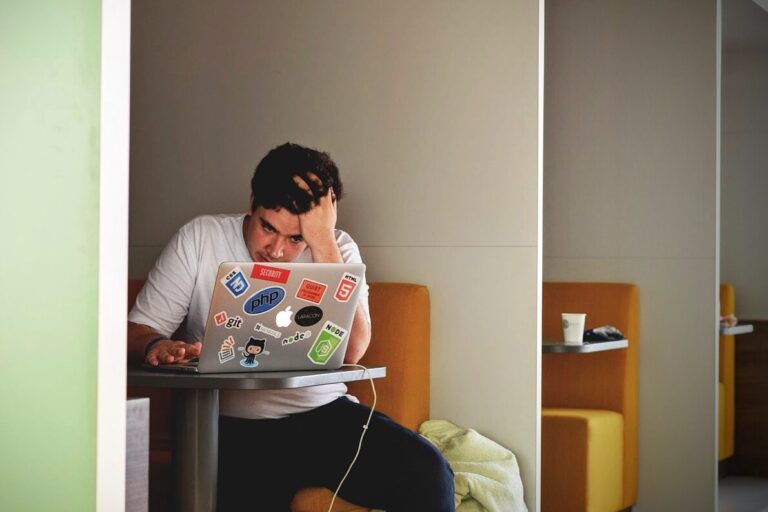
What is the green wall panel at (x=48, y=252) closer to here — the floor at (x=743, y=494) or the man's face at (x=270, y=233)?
the man's face at (x=270, y=233)

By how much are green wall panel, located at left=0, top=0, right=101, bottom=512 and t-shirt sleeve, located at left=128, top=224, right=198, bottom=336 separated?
4.98ft

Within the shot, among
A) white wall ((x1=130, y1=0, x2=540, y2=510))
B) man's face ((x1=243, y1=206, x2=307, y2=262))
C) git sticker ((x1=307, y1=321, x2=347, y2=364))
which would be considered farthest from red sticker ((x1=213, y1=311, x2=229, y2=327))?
white wall ((x1=130, y1=0, x2=540, y2=510))

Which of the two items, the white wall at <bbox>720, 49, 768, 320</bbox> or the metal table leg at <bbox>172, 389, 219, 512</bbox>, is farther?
the white wall at <bbox>720, 49, 768, 320</bbox>

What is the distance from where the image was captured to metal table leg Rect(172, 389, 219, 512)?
221cm

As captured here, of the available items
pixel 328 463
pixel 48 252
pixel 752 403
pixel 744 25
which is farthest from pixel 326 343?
pixel 744 25

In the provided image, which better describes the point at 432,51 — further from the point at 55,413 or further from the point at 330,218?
the point at 55,413

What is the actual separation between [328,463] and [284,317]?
58cm

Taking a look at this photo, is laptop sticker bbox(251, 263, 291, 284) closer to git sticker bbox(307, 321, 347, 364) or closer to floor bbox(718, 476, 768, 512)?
git sticker bbox(307, 321, 347, 364)

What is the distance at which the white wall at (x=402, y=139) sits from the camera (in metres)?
3.26

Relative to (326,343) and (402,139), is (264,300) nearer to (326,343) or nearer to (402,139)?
(326,343)

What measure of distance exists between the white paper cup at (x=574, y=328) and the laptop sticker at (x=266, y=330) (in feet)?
5.34

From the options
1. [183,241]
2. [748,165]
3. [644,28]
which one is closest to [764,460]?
[748,165]

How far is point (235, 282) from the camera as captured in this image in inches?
85.7

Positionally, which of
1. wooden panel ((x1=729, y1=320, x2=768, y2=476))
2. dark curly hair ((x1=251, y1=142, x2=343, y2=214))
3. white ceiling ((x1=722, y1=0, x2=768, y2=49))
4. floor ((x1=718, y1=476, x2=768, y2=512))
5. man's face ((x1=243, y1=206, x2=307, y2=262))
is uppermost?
white ceiling ((x1=722, y1=0, x2=768, y2=49))
